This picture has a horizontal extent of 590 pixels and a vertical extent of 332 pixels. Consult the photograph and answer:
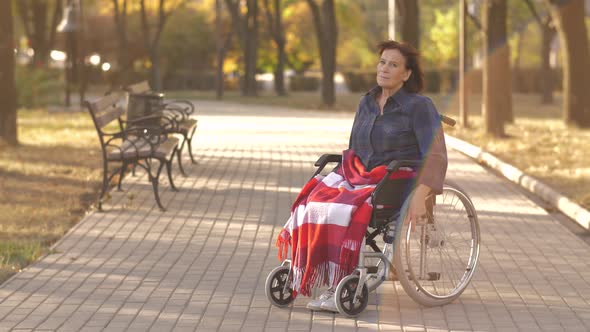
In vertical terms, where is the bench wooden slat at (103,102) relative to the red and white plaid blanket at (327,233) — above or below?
above

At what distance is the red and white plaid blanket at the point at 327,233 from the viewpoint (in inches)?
281

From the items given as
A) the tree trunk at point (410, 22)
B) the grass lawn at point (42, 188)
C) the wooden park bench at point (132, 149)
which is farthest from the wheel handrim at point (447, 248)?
the tree trunk at point (410, 22)

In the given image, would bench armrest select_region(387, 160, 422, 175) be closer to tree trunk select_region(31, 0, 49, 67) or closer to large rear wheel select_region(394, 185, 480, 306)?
large rear wheel select_region(394, 185, 480, 306)

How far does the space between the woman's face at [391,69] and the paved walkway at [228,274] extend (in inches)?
51.2

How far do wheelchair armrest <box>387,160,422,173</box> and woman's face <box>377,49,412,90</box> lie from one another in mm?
484

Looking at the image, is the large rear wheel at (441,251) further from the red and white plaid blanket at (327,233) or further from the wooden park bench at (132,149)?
the wooden park bench at (132,149)

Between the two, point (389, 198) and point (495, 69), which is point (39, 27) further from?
point (389, 198)

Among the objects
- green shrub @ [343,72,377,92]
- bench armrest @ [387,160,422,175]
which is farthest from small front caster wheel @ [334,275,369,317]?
green shrub @ [343,72,377,92]

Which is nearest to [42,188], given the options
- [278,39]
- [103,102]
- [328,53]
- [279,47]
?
[103,102]

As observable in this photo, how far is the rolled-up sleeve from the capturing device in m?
7.45

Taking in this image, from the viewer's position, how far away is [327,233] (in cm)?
716

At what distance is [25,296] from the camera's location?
7.91 m

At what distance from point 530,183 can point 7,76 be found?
8.81 metres

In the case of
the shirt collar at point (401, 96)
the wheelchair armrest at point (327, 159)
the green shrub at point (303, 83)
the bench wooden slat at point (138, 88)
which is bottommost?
the green shrub at point (303, 83)
